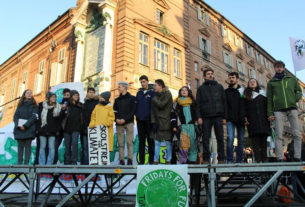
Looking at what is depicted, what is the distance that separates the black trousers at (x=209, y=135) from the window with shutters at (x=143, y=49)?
39.6 ft

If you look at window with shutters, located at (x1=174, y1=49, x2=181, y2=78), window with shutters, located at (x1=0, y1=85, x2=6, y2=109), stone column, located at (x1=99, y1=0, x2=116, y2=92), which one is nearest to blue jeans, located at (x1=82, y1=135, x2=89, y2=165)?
stone column, located at (x1=99, y1=0, x2=116, y2=92)

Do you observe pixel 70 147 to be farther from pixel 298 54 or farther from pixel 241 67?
pixel 241 67

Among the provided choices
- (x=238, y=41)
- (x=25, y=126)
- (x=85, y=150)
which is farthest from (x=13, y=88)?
(x=85, y=150)

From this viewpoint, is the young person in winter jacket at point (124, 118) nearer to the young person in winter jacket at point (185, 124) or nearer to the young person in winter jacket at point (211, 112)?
the young person in winter jacket at point (185, 124)

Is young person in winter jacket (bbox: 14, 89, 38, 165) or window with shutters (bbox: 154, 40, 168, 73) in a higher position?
window with shutters (bbox: 154, 40, 168, 73)

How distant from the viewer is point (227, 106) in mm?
5797

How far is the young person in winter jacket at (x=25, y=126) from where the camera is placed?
21.3 ft

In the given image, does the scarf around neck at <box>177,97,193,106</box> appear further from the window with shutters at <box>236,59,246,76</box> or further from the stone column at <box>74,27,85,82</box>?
the window with shutters at <box>236,59,246,76</box>

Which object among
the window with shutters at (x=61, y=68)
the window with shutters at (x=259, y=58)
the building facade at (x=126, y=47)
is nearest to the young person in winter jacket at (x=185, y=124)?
the building facade at (x=126, y=47)

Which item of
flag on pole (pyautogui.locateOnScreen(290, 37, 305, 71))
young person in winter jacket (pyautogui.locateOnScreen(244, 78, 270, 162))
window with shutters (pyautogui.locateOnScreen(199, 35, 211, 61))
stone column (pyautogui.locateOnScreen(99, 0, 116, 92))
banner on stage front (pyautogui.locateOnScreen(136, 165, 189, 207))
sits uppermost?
window with shutters (pyautogui.locateOnScreen(199, 35, 211, 61))

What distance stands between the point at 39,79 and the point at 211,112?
851 inches

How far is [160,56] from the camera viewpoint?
18516 mm

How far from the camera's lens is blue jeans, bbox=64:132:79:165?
21.0 feet

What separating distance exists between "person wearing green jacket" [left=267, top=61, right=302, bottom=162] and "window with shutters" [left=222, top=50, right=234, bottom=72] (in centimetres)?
2239
